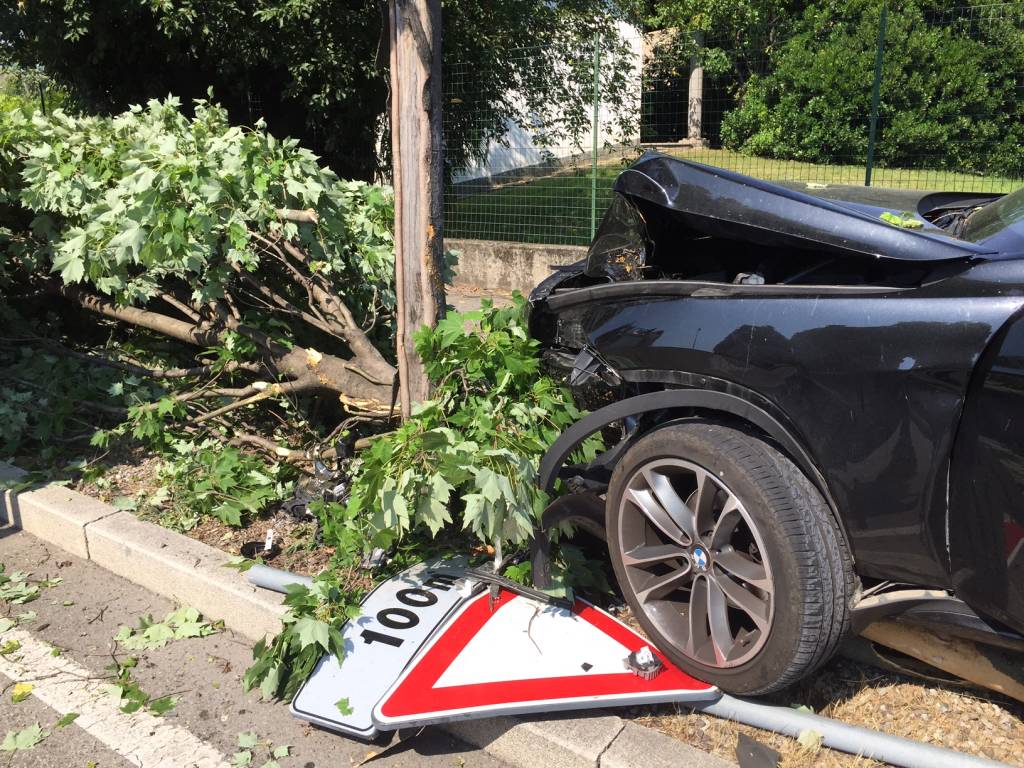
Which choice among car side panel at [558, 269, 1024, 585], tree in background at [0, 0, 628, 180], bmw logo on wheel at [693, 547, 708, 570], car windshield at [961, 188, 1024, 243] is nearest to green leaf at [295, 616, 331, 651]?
bmw logo on wheel at [693, 547, 708, 570]

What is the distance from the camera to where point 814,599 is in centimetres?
240

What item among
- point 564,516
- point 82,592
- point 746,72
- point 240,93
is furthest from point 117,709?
point 746,72

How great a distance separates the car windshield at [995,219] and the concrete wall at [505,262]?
241 inches

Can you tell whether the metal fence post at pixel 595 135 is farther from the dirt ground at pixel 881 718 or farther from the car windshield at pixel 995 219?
the dirt ground at pixel 881 718

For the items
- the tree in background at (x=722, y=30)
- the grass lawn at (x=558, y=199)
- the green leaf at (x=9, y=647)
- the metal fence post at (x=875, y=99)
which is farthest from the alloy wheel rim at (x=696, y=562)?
the tree in background at (x=722, y=30)

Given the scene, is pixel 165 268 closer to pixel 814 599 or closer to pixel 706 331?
pixel 706 331

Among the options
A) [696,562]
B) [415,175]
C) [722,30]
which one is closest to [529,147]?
[415,175]

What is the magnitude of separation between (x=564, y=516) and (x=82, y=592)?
232cm

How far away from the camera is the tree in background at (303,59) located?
31.4 ft

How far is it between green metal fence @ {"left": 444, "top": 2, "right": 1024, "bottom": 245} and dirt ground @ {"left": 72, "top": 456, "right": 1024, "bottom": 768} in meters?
6.62

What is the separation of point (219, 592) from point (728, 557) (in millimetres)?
2105

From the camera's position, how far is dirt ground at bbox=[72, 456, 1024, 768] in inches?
100

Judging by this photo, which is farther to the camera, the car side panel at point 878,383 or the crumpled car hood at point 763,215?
the crumpled car hood at point 763,215

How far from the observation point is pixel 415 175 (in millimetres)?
3600
